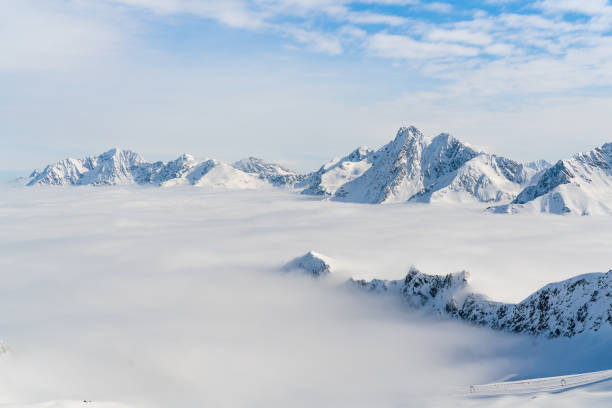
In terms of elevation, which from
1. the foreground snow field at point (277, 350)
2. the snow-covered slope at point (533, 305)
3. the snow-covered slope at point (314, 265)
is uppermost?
the snow-covered slope at point (533, 305)

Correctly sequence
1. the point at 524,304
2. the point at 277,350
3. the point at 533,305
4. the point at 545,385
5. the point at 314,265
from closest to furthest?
the point at 545,385 → the point at 533,305 → the point at 524,304 → the point at 277,350 → the point at 314,265

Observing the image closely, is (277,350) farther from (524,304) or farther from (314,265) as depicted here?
(524,304)

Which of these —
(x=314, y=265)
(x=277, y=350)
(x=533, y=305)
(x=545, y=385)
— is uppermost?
(x=533, y=305)

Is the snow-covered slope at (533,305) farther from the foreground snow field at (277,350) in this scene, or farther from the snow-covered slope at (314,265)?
the snow-covered slope at (314,265)

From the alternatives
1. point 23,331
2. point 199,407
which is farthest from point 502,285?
point 23,331

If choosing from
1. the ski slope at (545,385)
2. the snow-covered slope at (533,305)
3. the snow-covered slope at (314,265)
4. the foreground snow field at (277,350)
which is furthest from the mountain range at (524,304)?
the snow-covered slope at (314,265)

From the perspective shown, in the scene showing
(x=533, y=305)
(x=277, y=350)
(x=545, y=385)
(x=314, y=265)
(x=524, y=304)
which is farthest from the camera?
(x=314, y=265)

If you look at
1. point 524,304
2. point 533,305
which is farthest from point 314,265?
point 533,305

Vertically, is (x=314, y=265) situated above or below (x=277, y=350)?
above
